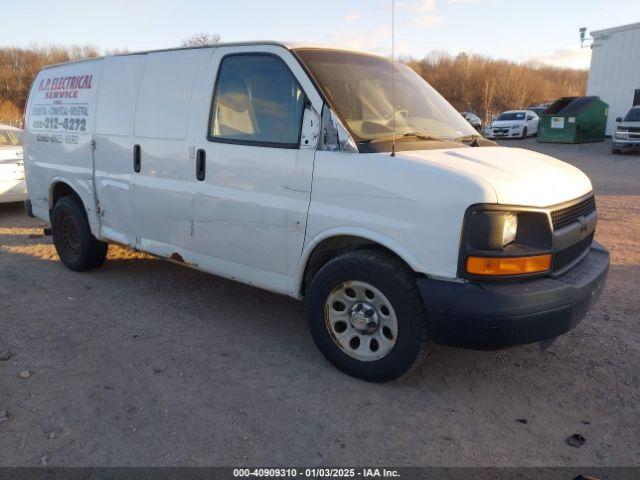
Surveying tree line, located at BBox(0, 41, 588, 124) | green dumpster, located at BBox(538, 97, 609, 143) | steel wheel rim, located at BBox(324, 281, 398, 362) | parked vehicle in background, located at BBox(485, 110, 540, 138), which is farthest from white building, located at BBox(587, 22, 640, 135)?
steel wheel rim, located at BBox(324, 281, 398, 362)

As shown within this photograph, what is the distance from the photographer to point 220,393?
11.1 ft

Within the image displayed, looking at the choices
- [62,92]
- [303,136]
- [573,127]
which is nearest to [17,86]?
[573,127]

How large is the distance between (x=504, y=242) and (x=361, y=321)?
1.00 metres

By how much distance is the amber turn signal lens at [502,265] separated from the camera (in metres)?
2.91

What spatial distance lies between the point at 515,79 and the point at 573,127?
40.7 meters

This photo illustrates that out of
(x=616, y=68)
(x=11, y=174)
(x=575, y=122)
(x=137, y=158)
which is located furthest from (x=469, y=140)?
(x=616, y=68)

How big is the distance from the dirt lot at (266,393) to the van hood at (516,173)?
1.24m

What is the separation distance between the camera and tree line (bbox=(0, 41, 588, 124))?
168 feet

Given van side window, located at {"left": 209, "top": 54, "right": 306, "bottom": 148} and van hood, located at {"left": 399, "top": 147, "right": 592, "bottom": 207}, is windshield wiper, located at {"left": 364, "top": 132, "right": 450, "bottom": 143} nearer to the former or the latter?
van hood, located at {"left": 399, "top": 147, "right": 592, "bottom": 207}

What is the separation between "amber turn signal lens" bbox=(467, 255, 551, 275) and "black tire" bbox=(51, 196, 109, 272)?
4.13 metres

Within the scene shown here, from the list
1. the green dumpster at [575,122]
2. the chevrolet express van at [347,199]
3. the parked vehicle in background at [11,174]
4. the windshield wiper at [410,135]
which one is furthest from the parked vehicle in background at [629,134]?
the parked vehicle in background at [11,174]

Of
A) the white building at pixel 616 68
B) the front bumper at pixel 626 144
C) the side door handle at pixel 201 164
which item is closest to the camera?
the side door handle at pixel 201 164

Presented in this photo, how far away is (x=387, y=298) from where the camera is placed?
3.20m

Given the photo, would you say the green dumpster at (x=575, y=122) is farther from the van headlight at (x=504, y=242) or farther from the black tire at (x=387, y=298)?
the black tire at (x=387, y=298)
